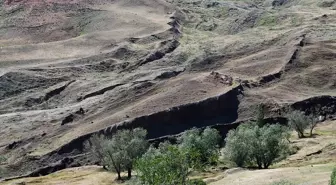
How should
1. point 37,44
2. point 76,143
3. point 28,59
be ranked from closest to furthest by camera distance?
point 76,143 < point 28,59 < point 37,44

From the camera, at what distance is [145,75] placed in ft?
467

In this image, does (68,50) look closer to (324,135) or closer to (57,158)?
(57,158)

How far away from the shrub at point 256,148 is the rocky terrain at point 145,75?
3351 centimetres

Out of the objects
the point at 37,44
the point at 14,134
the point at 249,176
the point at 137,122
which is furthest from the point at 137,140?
the point at 37,44

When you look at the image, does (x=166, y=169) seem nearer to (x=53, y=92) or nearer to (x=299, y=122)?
(x=299, y=122)

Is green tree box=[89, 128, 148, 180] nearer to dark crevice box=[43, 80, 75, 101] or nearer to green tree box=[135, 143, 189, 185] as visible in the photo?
green tree box=[135, 143, 189, 185]

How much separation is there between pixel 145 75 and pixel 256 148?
70.2 meters

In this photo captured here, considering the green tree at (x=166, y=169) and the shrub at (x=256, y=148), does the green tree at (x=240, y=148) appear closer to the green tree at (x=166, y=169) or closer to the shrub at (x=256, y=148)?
the shrub at (x=256, y=148)

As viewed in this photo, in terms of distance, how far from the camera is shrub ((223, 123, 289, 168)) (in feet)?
247

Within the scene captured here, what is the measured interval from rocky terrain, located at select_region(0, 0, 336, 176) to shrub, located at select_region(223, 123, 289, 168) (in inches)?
1319

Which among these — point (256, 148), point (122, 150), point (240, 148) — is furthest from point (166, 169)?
point (122, 150)

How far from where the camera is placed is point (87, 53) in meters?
166

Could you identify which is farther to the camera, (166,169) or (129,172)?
(129,172)

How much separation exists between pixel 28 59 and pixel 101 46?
22.2 m
